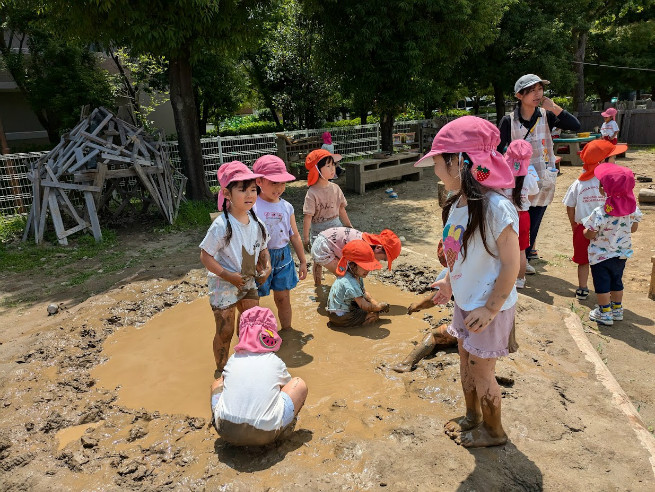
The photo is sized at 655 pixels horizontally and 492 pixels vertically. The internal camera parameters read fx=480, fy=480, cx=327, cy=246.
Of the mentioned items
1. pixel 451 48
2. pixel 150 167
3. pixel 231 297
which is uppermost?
pixel 451 48

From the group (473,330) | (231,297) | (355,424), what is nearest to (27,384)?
(231,297)

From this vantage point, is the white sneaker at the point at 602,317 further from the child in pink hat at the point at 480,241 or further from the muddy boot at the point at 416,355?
the child in pink hat at the point at 480,241

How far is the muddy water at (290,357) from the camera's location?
145 inches

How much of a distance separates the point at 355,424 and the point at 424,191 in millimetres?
9856

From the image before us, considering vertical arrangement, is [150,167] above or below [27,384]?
above

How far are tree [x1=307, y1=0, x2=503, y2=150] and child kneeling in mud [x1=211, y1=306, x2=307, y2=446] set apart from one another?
1063 centimetres

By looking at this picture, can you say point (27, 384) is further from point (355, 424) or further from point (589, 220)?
point (589, 220)

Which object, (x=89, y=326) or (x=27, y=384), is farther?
(x=89, y=326)

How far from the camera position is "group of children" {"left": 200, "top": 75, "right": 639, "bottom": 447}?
2.39 m

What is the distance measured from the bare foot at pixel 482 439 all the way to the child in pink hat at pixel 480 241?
0.18 m

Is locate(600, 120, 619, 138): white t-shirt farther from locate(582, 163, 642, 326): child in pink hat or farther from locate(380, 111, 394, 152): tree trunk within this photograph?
locate(582, 163, 642, 326): child in pink hat

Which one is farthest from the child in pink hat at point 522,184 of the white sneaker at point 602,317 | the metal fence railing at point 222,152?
the metal fence railing at point 222,152

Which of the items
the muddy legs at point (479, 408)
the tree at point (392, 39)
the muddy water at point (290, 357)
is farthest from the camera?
the tree at point (392, 39)

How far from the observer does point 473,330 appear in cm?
243
